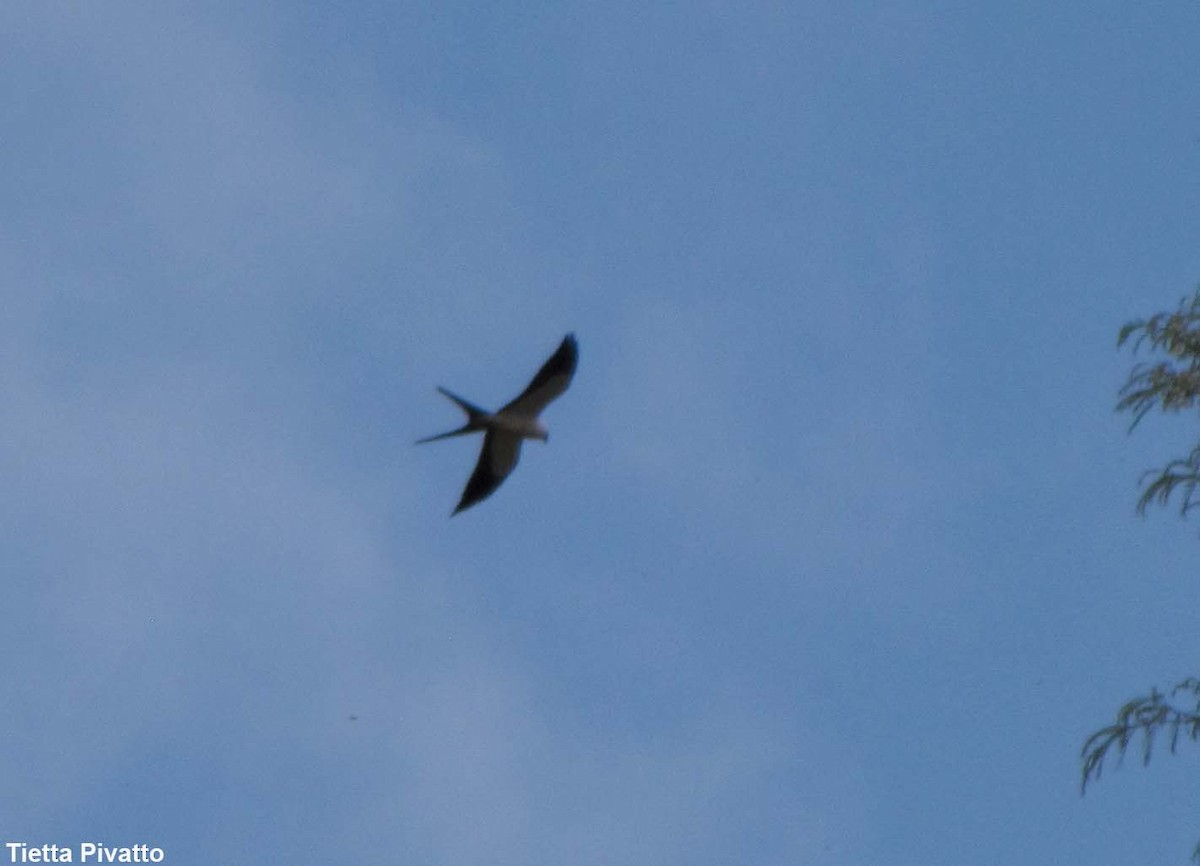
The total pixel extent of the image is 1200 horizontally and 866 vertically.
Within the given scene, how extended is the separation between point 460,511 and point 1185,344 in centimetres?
750

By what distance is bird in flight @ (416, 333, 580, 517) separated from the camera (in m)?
14.2

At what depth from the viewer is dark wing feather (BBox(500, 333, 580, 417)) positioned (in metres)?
14.2

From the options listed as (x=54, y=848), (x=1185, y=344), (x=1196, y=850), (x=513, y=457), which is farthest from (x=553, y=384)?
(x=1196, y=850)

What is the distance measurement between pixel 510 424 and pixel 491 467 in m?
0.61

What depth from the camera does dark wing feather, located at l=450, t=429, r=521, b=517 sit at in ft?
48.9

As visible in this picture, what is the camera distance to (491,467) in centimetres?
1511

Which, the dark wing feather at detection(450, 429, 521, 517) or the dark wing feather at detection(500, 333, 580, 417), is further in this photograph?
the dark wing feather at detection(450, 429, 521, 517)

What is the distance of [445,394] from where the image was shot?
13375 mm

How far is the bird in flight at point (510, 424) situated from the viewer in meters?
14.2

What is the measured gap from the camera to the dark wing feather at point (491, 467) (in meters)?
14.9

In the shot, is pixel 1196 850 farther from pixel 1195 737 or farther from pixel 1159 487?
pixel 1159 487

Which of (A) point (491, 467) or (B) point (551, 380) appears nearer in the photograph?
(B) point (551, 380)

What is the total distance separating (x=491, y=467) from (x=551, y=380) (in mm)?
1266

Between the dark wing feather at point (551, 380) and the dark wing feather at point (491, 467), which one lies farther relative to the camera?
the dark wing feather at point (491, 467)
